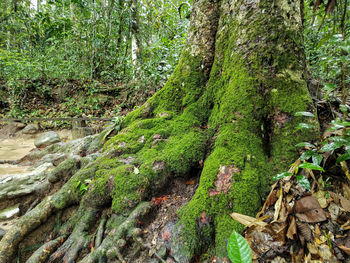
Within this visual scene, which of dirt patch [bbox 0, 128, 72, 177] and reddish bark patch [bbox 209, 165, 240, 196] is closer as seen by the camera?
reddish bark patch [bbox 209, 165, 240, 196]

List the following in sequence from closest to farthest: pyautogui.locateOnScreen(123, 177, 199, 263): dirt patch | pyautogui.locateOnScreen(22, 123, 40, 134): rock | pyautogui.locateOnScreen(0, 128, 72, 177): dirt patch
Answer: pyautogui.locateOnScreen(123, 177, 199, 263): dirt patch < pyautogui.locateOnScreen(0, 128, 72, 177): dirt patch < pyautogui.locateOnScreen(22, 123, 40, 134): rock

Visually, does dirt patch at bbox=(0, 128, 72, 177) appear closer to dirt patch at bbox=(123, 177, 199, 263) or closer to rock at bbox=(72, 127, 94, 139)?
rock at bbox=(72, 127, 94, 139)

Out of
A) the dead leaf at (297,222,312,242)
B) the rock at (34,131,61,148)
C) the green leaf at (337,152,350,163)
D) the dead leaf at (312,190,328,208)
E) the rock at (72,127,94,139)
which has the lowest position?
the rock at (34,131,61,148)

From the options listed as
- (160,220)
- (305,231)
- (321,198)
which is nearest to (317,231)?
(305,231)

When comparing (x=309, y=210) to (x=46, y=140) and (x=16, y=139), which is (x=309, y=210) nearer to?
(x=46, y=140)

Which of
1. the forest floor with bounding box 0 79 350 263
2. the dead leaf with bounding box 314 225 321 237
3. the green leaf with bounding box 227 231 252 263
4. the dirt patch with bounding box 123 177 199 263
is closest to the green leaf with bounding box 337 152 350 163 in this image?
the forest floor with bounding box 0 79 350 263

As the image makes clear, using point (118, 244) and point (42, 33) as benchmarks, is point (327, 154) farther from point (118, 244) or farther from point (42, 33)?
point (42, 33)

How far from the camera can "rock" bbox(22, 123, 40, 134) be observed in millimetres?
7901

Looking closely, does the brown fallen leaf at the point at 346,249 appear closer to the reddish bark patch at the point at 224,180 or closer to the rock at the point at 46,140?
the reddish bark patch at the point at 224,180

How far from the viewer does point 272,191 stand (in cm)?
155

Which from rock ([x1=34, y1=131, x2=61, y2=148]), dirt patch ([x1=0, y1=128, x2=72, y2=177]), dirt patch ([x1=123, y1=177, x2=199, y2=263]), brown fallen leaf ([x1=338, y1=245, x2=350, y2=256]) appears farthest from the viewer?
dirt patch ([x1=0, y1=128, x2=72, y2=177])

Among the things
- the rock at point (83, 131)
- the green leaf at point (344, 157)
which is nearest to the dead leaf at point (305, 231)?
the green leaf at point (344, 157)

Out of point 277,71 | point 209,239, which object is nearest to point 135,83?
point 277,71

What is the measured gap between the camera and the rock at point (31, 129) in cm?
790
